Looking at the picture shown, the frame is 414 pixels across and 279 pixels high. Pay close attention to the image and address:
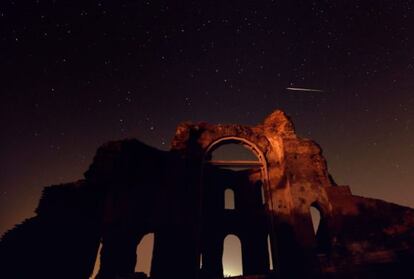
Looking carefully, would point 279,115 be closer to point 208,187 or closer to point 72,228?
point 208,187

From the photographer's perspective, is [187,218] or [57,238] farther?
[187,218]

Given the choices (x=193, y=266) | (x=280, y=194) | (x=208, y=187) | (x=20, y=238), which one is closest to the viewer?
(x=20, y=238)

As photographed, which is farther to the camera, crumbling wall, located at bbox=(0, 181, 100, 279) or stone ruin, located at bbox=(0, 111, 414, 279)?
stone ruin, located at bbox=(0, 111, 414, 279)

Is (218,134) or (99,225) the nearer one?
(99,225)

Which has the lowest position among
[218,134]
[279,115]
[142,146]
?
[142,146]

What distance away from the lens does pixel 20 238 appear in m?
7.79

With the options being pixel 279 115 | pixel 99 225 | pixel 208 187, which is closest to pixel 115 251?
pixel 99 225

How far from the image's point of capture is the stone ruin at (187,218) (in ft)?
25.5

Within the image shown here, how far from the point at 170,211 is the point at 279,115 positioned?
6354mm

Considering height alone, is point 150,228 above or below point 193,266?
above

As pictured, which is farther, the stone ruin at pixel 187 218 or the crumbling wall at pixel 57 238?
the stone ruin at pixel 187 218

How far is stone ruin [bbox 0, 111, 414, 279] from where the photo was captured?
7.77 meters

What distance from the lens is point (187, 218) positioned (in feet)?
30.2

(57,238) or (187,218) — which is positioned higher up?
(187,218)
